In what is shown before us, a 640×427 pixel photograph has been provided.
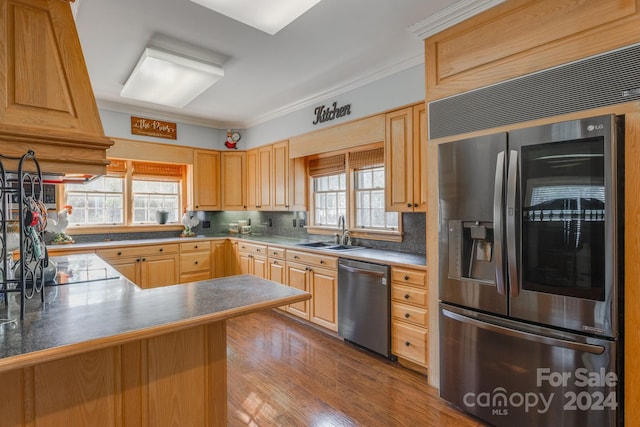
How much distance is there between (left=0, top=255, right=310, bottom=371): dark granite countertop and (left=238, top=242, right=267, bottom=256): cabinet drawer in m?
2.54

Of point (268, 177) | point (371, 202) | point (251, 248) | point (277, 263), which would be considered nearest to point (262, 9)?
point (371, 202)

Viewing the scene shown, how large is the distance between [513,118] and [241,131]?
14.0 feet

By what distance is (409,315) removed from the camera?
2.68 meters

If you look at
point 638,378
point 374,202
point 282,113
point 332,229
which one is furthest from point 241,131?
point 638,378

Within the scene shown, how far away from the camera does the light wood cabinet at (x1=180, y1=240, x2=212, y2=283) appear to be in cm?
463

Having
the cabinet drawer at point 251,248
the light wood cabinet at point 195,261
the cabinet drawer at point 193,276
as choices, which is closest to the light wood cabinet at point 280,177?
the cabinet drawer at point 251,248

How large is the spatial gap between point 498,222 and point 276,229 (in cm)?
366

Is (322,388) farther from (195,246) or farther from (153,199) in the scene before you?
(153,199)

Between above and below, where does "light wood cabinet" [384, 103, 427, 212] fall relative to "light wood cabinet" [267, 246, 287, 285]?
above

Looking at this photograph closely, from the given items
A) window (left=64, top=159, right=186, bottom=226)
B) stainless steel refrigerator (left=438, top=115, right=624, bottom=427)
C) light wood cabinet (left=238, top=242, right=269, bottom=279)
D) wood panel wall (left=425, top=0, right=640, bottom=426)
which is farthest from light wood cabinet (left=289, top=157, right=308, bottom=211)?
stainless steel refrigerator (left=438, top=115, right=624, bottom=427)

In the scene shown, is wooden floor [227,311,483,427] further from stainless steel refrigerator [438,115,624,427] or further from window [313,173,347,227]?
window [313,173,347,227]

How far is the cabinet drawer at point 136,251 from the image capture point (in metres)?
4.03

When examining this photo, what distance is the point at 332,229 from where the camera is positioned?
4.20m

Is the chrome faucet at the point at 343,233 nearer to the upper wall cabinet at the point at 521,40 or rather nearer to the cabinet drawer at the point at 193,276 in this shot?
the upper wall cabinet at the point at 521,40
